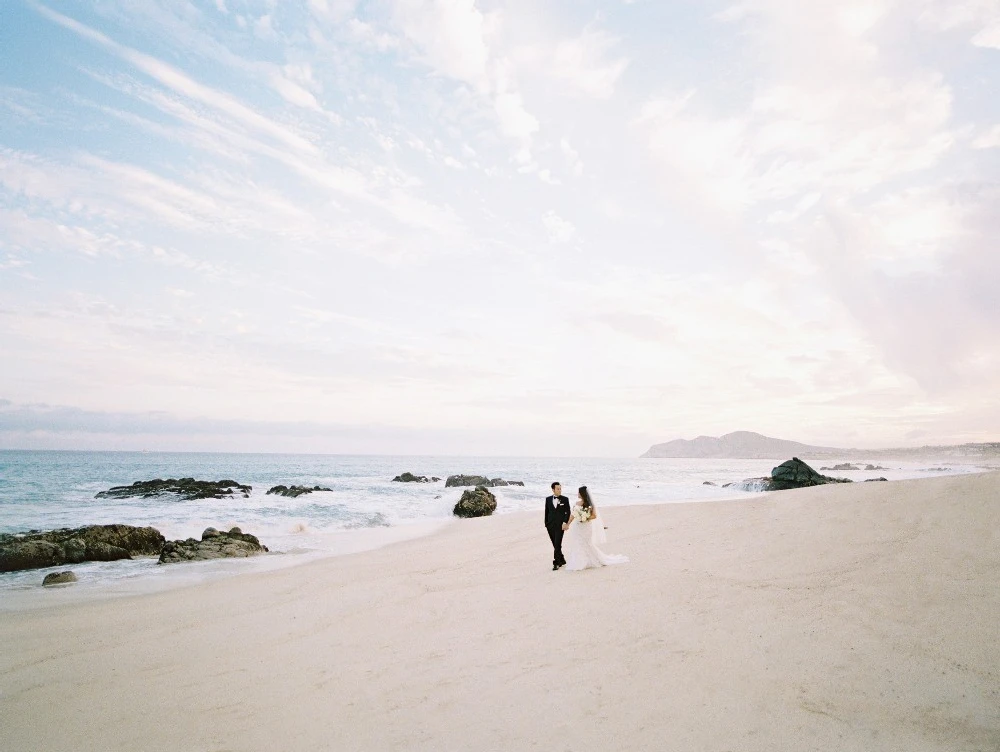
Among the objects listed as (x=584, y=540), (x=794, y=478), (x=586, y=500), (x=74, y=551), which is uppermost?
(x=586, y=500)

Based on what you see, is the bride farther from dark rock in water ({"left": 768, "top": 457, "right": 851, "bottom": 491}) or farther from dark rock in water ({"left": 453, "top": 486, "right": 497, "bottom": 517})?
dark rock in water ({"left": 768, "top": 457, "right": 851, "bottom": 491})

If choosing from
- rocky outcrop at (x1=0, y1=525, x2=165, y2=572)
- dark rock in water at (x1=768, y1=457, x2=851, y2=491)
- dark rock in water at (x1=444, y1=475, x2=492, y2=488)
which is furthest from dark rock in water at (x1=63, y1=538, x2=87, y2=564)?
dark rock in water at (x1=768, y1=457, x2=851, y2=491)

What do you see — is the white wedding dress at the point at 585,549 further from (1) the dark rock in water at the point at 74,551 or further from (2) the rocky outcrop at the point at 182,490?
(2) the rocky outcrop at the point at 182,490

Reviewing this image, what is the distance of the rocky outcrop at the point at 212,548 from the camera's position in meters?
15.7

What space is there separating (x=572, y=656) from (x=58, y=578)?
14.8 m

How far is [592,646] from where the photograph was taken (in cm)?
640

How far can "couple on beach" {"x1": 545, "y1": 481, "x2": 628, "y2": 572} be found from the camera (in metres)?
11.1

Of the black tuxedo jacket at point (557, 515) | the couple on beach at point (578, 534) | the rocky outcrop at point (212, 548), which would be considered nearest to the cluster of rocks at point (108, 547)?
the rocky outcrop at point (212, 548)

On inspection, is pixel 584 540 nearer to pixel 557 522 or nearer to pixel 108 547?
pixel 557 522

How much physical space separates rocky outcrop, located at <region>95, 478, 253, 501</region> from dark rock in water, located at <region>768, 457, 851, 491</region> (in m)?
41.2

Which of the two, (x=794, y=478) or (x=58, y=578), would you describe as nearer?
(x=58, y=578)

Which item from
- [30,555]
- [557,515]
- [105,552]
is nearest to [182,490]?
[105,552]

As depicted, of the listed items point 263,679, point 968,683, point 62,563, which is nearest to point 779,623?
point 968,683

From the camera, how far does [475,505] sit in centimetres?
2948
